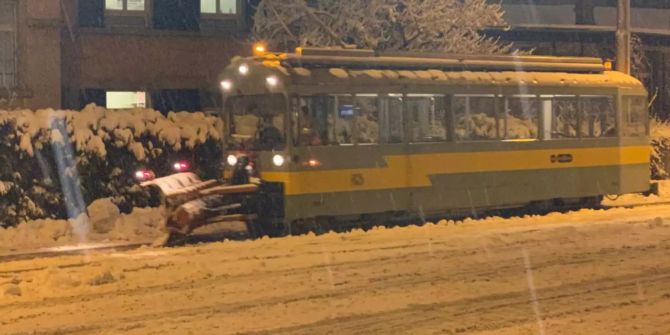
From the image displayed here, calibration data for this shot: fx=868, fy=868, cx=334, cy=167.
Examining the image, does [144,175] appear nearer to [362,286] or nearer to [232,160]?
[232,160]

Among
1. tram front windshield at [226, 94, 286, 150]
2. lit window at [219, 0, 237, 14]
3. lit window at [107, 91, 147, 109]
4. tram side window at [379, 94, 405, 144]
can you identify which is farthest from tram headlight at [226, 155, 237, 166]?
lit window at [219, 0, 237, 14]

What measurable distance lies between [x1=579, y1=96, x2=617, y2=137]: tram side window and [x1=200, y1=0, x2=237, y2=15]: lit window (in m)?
10.7

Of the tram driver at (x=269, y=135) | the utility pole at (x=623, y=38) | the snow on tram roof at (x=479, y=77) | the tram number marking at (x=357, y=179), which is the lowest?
the tram number marking at (x=357, y=179)

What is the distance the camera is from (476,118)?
1532 cm

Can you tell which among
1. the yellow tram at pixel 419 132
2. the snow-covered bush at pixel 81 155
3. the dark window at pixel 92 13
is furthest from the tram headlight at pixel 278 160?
the dark window at pixel 92 13

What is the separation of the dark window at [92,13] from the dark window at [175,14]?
1354mm

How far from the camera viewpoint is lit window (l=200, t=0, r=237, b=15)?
76.7 ft

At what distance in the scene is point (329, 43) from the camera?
19906 mm

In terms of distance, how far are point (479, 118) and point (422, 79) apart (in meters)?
1.42

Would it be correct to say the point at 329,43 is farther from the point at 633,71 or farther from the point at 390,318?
the point at 633,71

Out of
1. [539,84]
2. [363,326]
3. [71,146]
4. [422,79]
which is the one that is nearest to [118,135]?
[71,146]

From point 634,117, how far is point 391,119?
600 centimetres

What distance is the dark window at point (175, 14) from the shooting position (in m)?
22.8

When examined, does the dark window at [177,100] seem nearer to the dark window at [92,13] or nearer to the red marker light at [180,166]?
the dark window at [92,13]
